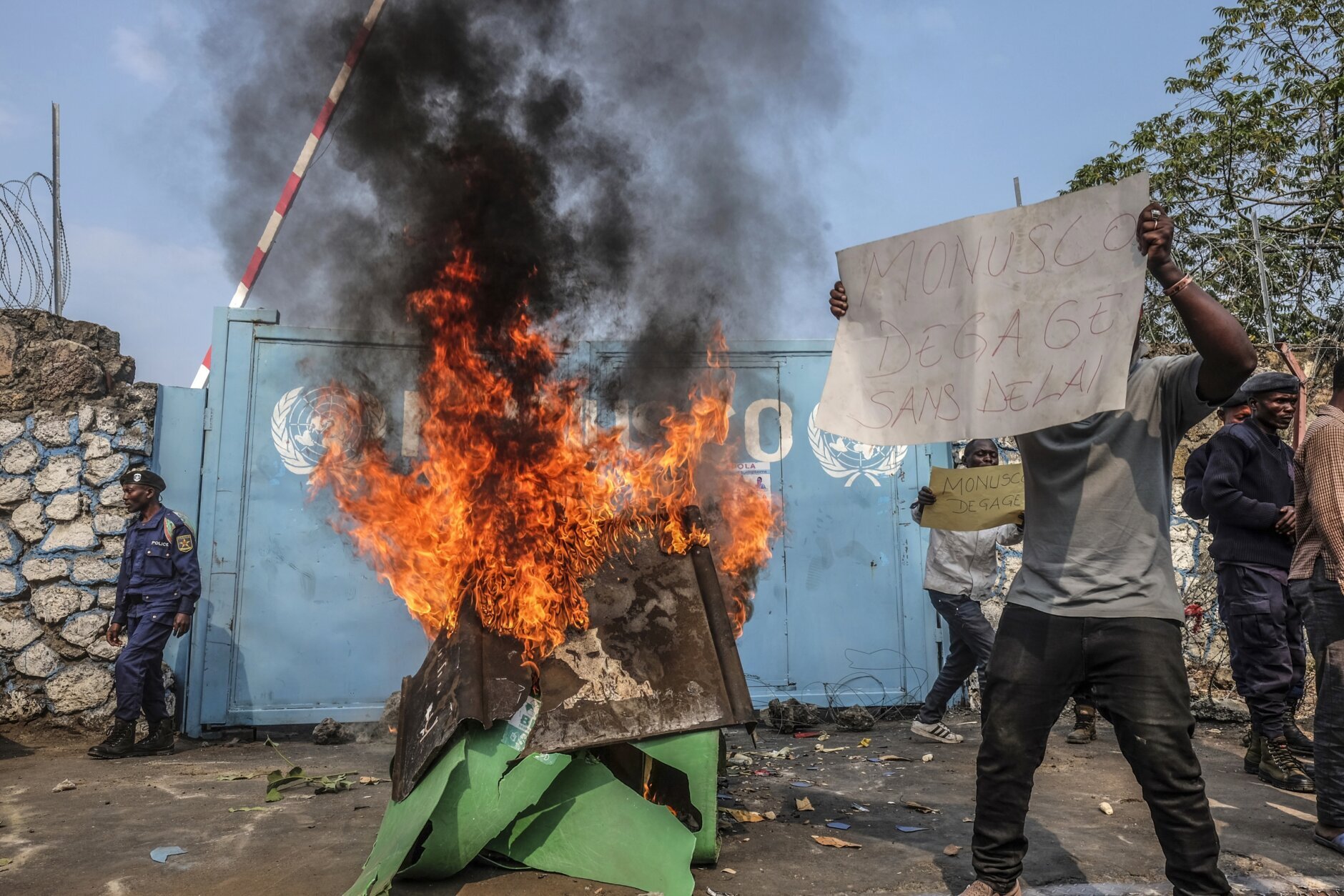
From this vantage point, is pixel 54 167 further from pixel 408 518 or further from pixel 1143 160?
pixel 1143 160

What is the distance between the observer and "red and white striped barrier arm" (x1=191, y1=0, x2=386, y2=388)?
5.98 meters

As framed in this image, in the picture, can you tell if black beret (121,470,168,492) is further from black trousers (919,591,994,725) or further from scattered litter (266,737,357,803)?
black trousers (919,591,994,725)

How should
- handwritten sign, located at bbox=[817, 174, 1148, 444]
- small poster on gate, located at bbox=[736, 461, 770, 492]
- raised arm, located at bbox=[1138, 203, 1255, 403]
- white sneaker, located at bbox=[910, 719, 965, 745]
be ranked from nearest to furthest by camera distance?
raised arm, located at bbox=[1138, 203, 1255, 403], handwritten sign, located at bbox=[817, 174, 1148, 444], white sneaker, located at bbox=[910, 719, 965, 745], small poster on gate, located at bbox=[736, 461, 770, 492]

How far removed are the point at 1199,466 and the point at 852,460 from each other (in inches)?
110

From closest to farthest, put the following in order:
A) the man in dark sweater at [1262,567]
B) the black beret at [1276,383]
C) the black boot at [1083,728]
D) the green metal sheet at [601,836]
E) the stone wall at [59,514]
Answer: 1. the green metal sheet at [601,836]
2. the man in dark sweater at [1262,567]
3. the black beret at [1276,383]
4. the black boot at [1083,728]
5. the stone wall at [59,514]

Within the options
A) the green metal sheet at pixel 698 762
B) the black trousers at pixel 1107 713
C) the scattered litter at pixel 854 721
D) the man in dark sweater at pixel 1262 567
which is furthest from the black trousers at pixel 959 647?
the black trousers at pixel 1107 713

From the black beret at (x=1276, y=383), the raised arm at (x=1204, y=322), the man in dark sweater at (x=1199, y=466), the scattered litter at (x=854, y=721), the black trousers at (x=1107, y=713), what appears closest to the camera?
the raised arm at (x=1204, y=322)

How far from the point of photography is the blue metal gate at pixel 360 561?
7.16m

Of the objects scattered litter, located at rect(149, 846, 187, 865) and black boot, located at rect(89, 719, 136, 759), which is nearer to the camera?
scattered litter, located at rect(149, 846, 187, 865)

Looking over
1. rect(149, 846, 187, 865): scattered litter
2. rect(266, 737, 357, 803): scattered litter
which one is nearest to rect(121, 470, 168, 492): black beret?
rect(266, 737, 357, 803): scattered litter

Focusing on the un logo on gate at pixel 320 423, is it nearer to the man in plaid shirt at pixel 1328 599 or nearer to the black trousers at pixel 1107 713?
the black trousers at pixel 1107 713

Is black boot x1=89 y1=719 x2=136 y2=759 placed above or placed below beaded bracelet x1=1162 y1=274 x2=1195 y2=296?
below

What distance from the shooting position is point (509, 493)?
14.1 ft

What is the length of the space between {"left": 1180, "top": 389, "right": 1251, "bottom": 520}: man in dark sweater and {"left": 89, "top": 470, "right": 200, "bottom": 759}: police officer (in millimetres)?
7547
